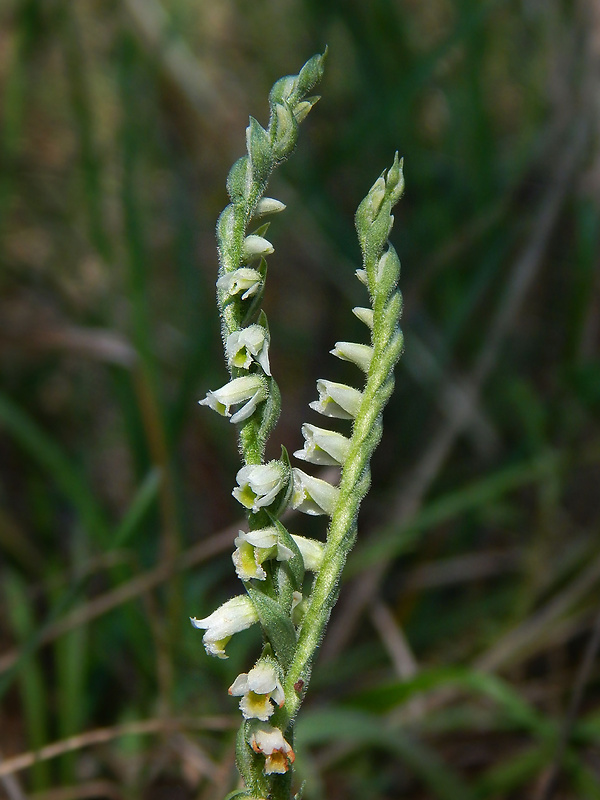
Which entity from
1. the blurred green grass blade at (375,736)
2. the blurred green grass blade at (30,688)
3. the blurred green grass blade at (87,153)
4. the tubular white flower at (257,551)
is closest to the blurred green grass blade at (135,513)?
the blurred green grass blade at (30,688)

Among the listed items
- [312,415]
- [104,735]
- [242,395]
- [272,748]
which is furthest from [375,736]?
[312,415]

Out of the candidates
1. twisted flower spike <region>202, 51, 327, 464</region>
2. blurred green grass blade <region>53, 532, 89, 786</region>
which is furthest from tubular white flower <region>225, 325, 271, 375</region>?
blurred green grass blade <region>53, 532, 89, 786</region>

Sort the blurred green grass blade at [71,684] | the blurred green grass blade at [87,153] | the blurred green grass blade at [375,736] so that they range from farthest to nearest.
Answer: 1. the blurred green grass blade at [87,153]
2. the blurred green grass blade at [71,684]
3. the blurred green grass blade at [375,736]

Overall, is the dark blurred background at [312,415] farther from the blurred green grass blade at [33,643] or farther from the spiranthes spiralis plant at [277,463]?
the spiranthes spiralis plant at [277,463]

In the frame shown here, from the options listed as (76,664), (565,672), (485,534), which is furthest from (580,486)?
(76,664)

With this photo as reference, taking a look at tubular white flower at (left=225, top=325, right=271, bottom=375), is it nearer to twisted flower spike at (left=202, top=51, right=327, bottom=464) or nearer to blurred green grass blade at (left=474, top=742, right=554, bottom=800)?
twisted flower spike at (left=202, top=51, right=327, bottom=464)
